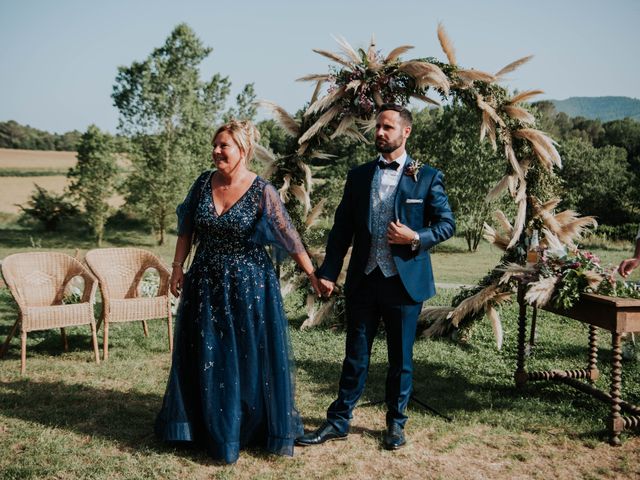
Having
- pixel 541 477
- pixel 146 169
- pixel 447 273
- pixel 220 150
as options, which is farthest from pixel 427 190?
pixel 146 169

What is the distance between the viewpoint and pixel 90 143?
66.9ft

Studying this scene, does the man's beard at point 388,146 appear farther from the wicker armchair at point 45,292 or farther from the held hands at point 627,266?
the wicker armchair at point 45,292

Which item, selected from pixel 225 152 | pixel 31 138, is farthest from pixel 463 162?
pixel 31 138

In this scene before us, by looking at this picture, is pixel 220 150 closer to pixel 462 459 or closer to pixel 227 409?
pixel 227 409

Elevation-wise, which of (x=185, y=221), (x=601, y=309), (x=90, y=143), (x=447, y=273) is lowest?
(x=447, y=273)

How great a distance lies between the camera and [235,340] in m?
4.04

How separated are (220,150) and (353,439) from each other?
2286mm

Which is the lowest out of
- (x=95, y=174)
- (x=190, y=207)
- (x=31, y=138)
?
(x=190, y=207)

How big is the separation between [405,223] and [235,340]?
1421 mm

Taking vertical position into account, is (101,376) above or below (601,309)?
below

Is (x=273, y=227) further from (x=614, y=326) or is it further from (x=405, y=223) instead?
(x=614, y=326)

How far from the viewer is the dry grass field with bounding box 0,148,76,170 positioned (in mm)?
36844

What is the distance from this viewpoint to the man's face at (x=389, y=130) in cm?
410

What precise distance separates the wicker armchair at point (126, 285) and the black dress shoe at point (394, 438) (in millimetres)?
3289
